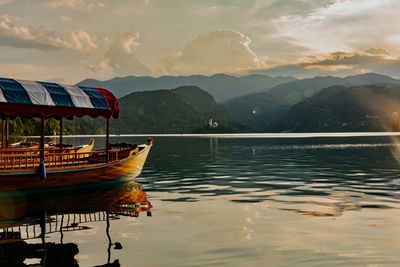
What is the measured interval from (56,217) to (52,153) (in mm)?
10317

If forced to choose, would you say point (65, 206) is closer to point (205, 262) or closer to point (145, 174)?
point (205, 262)

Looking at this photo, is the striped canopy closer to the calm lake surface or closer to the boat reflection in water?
the boat reflection in water

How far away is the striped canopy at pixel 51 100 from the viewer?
93.5ft

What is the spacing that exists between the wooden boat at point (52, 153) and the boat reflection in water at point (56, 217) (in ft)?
3.02

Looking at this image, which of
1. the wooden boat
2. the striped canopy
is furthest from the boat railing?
the striped canopy

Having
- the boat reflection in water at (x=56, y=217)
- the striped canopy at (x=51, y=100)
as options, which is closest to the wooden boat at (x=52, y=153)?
the striped canopy at (x=51, y=100)

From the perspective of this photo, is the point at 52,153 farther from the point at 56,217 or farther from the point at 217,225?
the point at 217,225

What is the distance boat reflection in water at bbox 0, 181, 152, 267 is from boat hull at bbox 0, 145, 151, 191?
594 mm

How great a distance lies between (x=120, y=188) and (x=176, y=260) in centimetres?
1956

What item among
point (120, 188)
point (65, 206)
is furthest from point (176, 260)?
point (120, 188)

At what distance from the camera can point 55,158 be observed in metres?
30.6

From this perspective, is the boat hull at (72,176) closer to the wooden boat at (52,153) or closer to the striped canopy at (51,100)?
the wooden boat at (52,153)

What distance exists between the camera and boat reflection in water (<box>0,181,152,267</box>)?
51.3ft

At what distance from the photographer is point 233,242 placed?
688 inches
